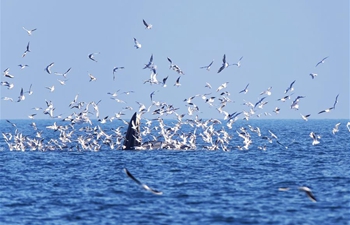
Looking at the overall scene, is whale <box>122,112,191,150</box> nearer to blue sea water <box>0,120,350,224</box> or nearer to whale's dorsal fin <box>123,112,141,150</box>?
whale's dorsal fin <box>123,112,141,150</box>

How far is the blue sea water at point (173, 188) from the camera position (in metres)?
28.3

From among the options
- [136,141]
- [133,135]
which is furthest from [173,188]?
[136,141]

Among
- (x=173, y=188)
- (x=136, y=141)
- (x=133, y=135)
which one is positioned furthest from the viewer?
(x=136, y=141)

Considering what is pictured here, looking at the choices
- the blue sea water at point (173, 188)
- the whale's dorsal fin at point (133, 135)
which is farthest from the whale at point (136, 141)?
the blue sea water at point (173, 188)

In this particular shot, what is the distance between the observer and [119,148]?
60219 millimetres

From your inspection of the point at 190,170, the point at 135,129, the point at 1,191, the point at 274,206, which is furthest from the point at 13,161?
the point at 274,206

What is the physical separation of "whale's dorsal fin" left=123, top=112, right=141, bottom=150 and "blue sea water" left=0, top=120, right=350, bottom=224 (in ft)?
3.29

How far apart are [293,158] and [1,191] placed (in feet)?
76.1

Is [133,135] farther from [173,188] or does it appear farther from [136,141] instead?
[173,188]

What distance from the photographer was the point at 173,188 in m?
35.8

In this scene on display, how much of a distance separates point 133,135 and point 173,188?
19578 mm

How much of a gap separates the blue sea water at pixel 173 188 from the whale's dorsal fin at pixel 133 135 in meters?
1.00

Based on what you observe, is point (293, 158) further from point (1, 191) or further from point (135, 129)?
point (1, 191)

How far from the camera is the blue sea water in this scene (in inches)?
1113
